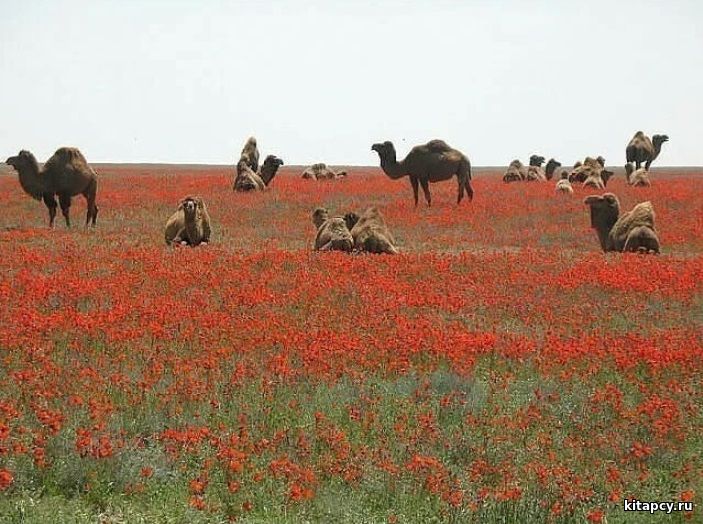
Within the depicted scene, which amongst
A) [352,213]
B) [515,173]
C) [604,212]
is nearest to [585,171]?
[515,173]

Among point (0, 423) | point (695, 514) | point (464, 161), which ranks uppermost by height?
point (464, 161)

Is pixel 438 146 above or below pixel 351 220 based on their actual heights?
above

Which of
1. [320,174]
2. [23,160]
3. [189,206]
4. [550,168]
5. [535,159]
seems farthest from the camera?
[535,159]

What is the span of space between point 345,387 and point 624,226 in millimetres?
15055

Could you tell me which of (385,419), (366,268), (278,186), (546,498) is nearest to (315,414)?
(385,419)

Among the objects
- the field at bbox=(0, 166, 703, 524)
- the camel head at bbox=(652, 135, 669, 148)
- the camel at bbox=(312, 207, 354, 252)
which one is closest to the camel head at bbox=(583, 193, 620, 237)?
the field at bbox=(0, 166, 703, 524)

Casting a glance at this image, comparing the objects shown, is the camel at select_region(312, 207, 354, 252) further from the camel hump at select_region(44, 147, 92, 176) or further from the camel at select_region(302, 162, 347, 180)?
the camel at select_region(302, 162, 347, 180)

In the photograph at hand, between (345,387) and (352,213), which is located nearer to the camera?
(345,387)

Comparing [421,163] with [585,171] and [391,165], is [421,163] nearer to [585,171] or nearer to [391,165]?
[391,165]

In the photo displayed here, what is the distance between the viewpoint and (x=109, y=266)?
16.9m

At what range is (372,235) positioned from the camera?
20344 millimetres

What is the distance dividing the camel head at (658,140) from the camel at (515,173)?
9.57 m

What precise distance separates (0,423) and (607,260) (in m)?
15.0

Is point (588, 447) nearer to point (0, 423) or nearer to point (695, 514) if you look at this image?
point (695, 514)
